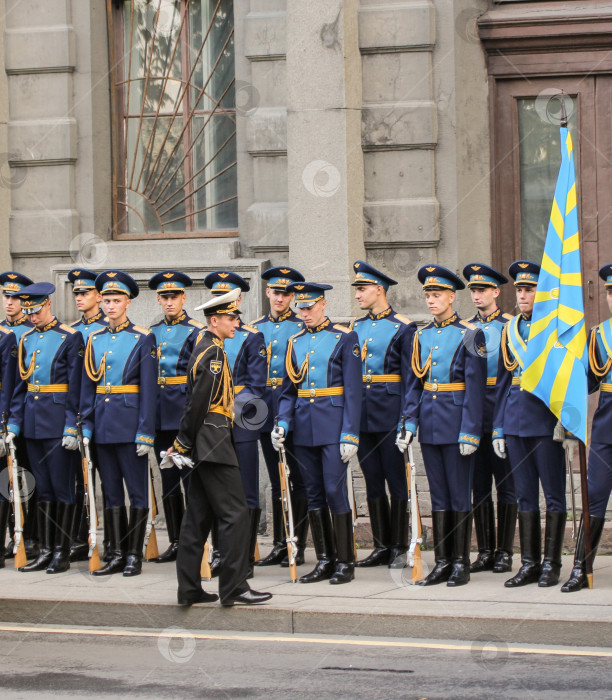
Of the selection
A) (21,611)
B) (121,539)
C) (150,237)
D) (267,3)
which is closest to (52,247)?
(150,237)

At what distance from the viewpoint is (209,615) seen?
848cm

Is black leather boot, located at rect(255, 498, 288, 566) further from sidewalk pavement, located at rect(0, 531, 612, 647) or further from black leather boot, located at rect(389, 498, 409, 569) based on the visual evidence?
black leather boot, located at rect(389, 498, 409, 569)

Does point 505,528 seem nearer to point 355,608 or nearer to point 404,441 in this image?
point 404,441

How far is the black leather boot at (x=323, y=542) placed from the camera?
9.39 metres

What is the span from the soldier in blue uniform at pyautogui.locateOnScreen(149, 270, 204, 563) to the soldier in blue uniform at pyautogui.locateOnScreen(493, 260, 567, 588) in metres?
2.48

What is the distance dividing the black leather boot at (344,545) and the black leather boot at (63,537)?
2.14 m

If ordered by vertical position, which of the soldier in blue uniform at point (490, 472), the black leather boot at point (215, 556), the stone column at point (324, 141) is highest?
the stone column at point (324, 141)

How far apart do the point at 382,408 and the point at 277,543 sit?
1.36 meters

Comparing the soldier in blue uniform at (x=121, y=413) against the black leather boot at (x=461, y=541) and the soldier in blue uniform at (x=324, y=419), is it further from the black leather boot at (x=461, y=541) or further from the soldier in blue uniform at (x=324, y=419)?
the black leather boot at (x=461, y=541)

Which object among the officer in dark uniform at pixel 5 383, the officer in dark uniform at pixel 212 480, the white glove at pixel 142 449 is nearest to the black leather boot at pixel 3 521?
the officer in dark uniform at pixel 5 383

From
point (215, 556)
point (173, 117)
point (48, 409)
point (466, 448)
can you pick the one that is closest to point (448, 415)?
point (466, 448)

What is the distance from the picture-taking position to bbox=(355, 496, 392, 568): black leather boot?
997 cm

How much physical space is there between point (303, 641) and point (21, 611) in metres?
2.06

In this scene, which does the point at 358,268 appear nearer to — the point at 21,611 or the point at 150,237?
the point at 21,611
